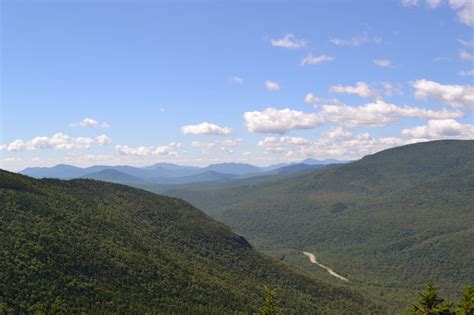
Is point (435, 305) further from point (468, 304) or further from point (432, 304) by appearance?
point (468, 304)

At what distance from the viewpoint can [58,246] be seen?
15875 centimetres

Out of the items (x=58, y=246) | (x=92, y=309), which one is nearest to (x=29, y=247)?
(x=58, y=246)

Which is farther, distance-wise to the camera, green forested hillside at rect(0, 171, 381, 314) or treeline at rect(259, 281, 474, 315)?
green forested hillside at rect(0, 171, 381, 314)

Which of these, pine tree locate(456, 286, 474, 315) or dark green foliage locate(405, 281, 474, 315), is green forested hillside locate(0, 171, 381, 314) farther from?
pine tree locate(456, 286, 474, 315)

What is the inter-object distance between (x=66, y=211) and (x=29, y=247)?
4822 centimetres

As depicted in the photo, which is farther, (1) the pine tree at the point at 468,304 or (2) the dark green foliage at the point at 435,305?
(1) the pine tree at the point at 468,304

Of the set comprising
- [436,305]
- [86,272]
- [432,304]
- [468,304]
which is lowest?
[86,272]

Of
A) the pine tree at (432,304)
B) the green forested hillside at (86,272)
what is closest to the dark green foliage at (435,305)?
the pine tree at (432,304)

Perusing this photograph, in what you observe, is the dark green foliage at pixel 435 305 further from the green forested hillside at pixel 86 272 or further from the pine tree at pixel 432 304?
the green forested hillside at pixel 86 272

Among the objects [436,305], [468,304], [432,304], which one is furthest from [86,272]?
[468,304]

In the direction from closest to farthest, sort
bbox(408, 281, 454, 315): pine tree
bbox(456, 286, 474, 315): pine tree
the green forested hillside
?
1. bbox(408, 281, 454, 315): pine tree
2. bbox(456, 286, 474, 315): pine tree
3. the green forested hillside

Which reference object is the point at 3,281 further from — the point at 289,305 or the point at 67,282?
the point at 289,305

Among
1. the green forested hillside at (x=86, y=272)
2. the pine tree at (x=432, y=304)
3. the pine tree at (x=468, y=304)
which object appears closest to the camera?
the pine tree at (x=432, y=304)

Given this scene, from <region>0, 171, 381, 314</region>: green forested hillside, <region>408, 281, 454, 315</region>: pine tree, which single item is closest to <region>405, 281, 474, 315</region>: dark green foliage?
<region>408, 281, 454, 315</region>: pine tree
